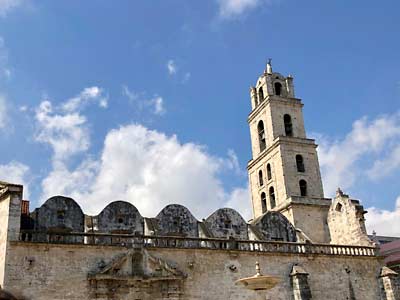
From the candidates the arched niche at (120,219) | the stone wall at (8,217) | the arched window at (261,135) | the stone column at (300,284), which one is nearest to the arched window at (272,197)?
the arched window at (261,135)

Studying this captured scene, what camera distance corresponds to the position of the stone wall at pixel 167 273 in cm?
2072

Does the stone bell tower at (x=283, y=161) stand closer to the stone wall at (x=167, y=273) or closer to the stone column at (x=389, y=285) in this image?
the stone column at (x=389, y=285)

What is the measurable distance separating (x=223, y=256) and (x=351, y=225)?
32.2ft

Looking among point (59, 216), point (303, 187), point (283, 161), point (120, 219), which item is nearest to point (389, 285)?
point (303, 187)

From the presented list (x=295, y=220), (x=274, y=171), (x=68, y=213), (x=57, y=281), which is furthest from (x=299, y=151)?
(x=57, y=281)

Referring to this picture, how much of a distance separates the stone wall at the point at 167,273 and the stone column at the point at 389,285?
471 millimetres

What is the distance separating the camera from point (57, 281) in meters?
20.9

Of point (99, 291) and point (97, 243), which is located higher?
point (97, 243)

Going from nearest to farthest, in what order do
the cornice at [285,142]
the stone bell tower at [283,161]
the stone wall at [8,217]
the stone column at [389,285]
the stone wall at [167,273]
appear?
the stone wall at [8,217], the stone wall at [167,273], the stone column at [389,285], the stone bell tower at [283,161], the cornice at [285,142]

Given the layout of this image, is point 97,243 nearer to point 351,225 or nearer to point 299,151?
point 351,225

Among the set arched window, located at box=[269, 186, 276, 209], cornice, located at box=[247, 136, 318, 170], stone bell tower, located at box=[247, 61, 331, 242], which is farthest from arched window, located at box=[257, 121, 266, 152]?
arched window, located at box=[269, 186, 276, 209]

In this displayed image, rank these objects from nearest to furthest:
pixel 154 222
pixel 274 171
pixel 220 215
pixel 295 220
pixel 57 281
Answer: pixel 57 281 < pixel 154 222 < pixel 220 215 < pixel 295 220 < pixel 274 171

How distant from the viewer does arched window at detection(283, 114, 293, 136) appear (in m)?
39.2

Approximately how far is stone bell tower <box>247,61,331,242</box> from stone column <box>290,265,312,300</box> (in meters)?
9.95
